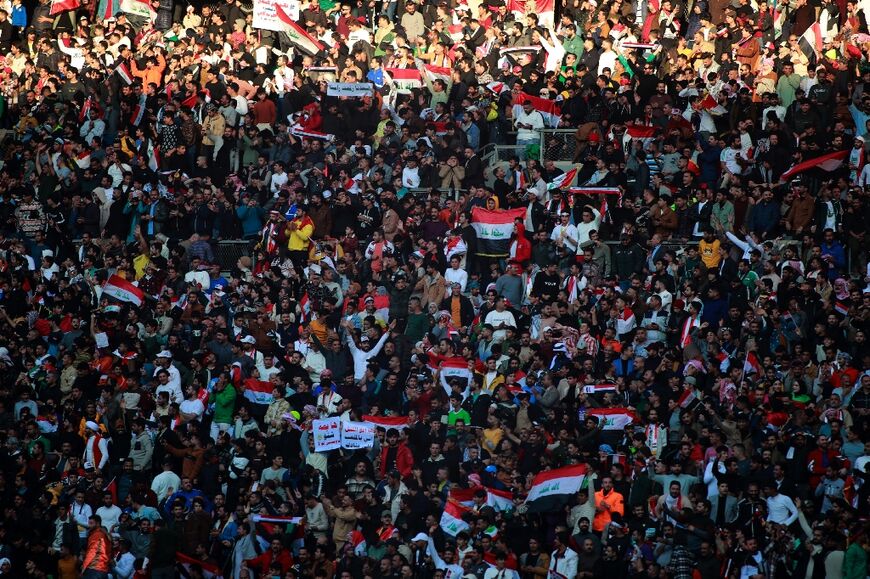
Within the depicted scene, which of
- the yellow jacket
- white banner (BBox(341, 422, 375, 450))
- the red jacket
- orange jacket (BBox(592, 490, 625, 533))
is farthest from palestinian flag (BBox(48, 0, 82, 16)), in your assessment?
orange jacket (BBox(592, 490, 625, 533))

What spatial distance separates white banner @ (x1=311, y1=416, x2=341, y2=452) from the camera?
2364 centimetres

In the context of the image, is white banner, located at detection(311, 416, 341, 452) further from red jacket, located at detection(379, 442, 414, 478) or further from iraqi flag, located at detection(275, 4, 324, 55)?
iraqi flag, located at detection(275, 4, 324, 55)

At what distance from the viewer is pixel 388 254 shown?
1070 inches

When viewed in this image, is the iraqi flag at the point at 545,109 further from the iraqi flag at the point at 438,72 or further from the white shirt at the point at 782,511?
the white shirt at the point at 782,511

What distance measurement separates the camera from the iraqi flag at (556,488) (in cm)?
2178

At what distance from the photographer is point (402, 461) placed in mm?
23188

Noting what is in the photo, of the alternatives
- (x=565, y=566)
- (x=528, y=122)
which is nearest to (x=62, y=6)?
(x=528, y=122)

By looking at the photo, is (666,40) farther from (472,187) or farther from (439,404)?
(439,404)

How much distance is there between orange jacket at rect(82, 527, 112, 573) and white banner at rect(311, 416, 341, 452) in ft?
9.16

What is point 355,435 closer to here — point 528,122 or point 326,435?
point 326,435

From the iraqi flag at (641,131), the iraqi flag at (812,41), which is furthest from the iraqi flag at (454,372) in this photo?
the iraqi flag at (812,41)

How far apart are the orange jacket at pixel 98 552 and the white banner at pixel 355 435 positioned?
3.09m

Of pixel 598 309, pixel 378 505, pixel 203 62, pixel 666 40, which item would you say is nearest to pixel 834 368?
pixel 598 309

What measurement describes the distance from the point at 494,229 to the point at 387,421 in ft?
14.4
